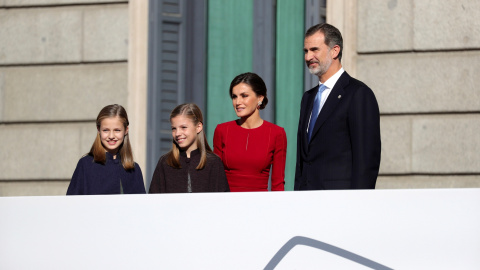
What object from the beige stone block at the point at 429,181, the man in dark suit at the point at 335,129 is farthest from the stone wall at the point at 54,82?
the man in dark suit at the point at 335,129

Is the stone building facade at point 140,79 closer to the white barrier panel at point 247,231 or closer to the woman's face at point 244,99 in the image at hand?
the woman's face at point 244,99

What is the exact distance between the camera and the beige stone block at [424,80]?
26.6 feet

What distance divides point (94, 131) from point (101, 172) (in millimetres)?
3145

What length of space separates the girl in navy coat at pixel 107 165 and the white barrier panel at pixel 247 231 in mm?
1125

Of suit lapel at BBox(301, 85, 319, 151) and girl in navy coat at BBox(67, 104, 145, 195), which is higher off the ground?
suit lapel at BBox(301, 85, 319, 151)

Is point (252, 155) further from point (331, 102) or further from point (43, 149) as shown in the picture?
point (43, 149)

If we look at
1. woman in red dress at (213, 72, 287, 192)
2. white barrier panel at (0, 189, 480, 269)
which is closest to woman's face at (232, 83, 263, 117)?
woman in red dress at (213, 72, 287, 192)

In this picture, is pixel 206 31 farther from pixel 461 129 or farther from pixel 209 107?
pixel 461 129

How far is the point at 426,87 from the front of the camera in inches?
322

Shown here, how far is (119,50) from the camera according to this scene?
28.7 ft

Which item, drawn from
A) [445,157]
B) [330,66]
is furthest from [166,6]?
[330,66]

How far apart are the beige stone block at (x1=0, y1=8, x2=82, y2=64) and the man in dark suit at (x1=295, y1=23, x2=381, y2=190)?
4212 mm

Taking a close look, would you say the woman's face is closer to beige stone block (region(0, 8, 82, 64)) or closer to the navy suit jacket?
the navy suit jacket

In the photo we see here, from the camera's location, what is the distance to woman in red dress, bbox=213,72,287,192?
571 cm
